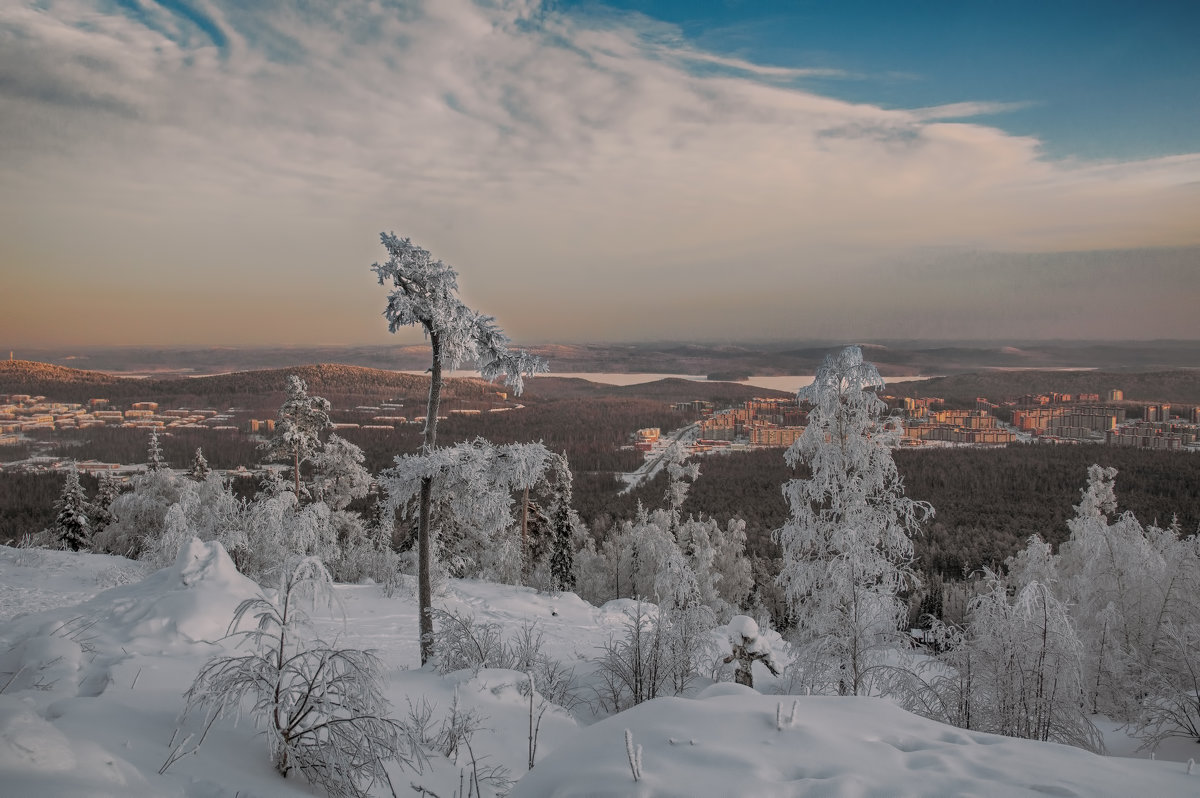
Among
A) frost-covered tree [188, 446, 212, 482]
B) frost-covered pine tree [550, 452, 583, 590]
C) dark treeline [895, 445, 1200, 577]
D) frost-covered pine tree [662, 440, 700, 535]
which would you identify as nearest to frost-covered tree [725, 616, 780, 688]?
frost-covered pine tree [550, 452, 583, 590]

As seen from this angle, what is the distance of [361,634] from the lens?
14.6 m

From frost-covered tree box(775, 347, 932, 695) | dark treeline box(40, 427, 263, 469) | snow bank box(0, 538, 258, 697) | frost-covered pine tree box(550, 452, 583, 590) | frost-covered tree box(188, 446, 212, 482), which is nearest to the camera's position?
snow bank box(0, 538, 258, 697)

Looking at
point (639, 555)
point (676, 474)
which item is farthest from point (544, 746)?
point (676, 474)

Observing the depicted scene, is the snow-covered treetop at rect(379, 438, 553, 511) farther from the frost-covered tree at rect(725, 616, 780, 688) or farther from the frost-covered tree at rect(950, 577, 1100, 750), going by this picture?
the frost-covered tree at rect(950, 577, 1100, 750)

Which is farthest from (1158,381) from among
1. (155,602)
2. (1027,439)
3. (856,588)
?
(155,602)

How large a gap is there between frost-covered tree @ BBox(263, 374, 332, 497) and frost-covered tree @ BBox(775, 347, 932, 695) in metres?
21.6

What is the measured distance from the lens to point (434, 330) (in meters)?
12.1

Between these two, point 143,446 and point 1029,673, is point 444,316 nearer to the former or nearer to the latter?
point 1029,673

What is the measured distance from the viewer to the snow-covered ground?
3.57m

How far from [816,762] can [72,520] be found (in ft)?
136

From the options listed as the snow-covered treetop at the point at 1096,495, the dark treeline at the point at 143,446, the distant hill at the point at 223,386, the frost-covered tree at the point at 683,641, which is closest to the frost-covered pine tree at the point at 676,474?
the snow-covered treetop at the point at 1096,495

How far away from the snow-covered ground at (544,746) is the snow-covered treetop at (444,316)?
19.7ft

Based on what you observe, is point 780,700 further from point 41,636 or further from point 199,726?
point 41,636

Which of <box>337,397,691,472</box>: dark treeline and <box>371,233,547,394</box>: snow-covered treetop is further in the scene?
<box>337,397,691,472</box>: dark treeline
